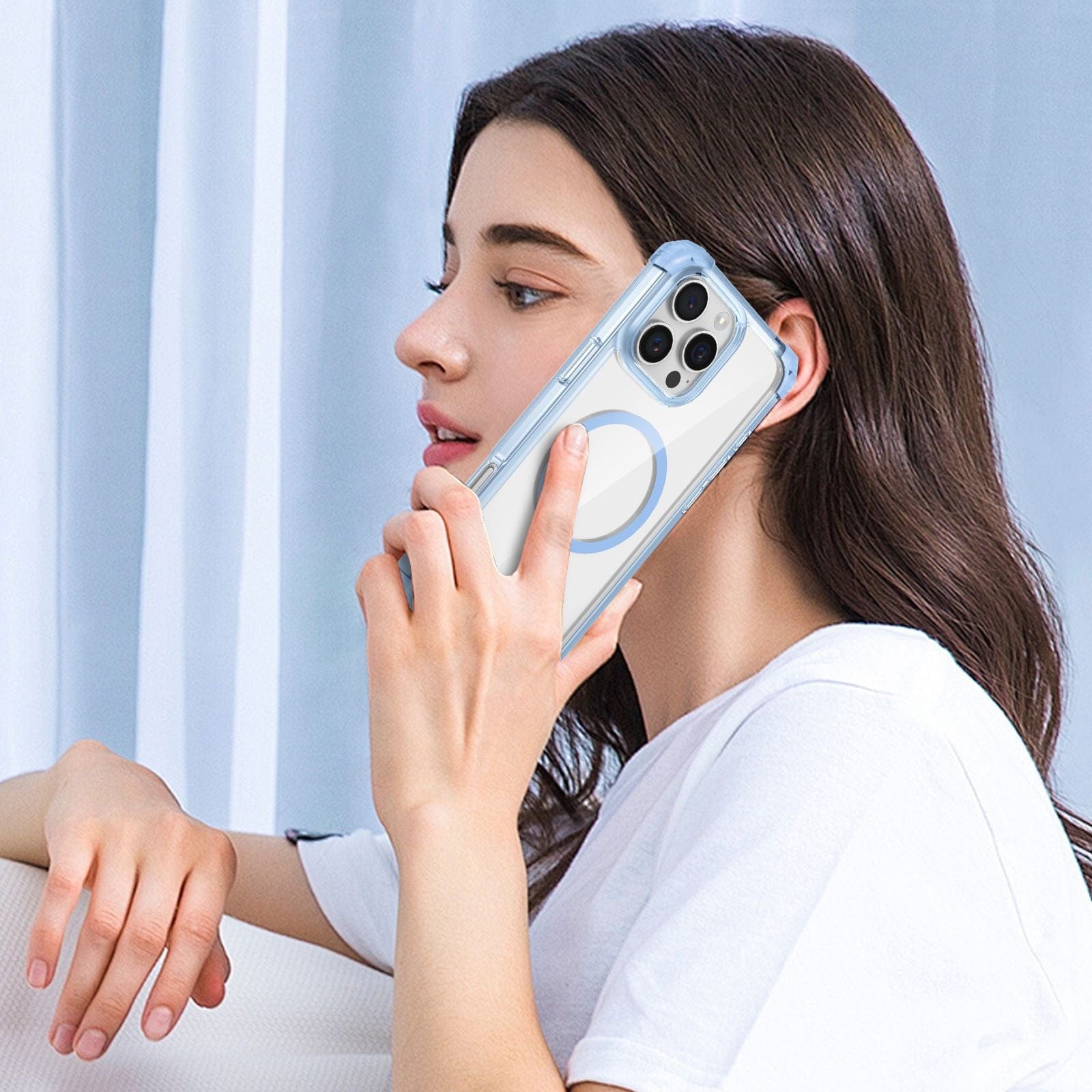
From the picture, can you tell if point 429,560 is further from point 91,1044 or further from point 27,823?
point 27,823

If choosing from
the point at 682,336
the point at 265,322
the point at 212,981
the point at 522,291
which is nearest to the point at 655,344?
the point at 682,336

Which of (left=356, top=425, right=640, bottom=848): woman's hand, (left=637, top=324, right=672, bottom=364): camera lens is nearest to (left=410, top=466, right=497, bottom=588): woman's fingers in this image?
(left=356, top=425, right=640, bottom=848): woman's hand

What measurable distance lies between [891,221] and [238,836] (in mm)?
591

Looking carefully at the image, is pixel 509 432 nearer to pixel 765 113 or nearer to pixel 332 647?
pixel 765 113

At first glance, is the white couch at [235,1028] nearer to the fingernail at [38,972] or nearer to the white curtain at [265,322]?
the fingernail at [38,972]

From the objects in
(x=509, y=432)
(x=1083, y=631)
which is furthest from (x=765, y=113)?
(x=1083, y=631)

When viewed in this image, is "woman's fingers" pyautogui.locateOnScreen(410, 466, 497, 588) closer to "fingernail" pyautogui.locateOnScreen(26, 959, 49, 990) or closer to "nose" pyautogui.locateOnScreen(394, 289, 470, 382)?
"nose" pyautogui.locateOnScreen(394, 289, 470, 382)

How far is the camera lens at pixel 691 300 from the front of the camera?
653 mm

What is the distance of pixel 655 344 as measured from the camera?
0.66 metres

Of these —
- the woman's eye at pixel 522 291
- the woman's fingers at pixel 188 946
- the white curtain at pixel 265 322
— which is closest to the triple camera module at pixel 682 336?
the woman's eye at pixel 522 291

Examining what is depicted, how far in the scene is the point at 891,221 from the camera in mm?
773

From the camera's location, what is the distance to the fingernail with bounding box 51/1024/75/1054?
0.67m

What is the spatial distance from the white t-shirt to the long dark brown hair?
0.38 feet

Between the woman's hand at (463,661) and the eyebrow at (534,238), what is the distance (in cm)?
17
